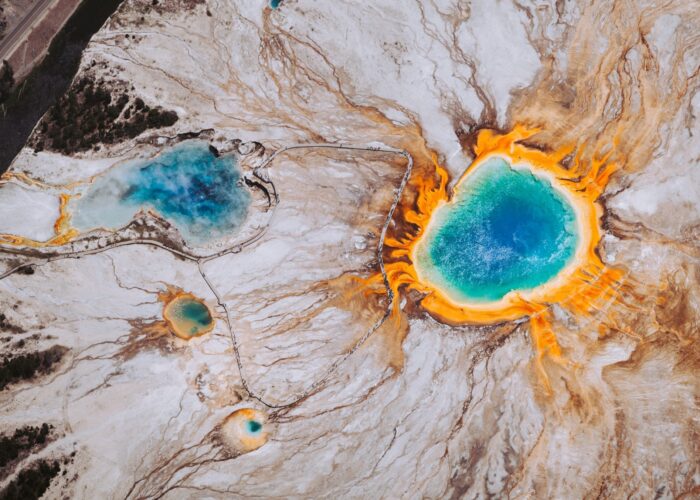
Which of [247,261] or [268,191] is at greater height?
[268,191]

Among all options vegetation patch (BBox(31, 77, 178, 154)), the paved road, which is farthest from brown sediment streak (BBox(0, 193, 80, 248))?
the paved road

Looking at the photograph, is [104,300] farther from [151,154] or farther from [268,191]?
[268,191]

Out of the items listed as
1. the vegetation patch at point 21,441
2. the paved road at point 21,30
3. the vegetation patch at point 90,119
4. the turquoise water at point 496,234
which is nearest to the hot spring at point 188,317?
the vegetation patch at point 21,441

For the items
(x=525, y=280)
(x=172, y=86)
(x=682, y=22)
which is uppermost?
(x=682, y=22)

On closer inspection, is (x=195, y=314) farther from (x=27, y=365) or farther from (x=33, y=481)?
(x=33, y=481)

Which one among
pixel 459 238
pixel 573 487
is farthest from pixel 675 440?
pixel 459 238

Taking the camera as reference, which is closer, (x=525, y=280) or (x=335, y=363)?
(x=335, y=363)

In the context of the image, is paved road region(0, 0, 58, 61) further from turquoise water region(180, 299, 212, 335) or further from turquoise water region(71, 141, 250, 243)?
turquoise water region(180, 299, 212, 335)

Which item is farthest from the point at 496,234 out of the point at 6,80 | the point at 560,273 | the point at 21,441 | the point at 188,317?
the point at 6,80
